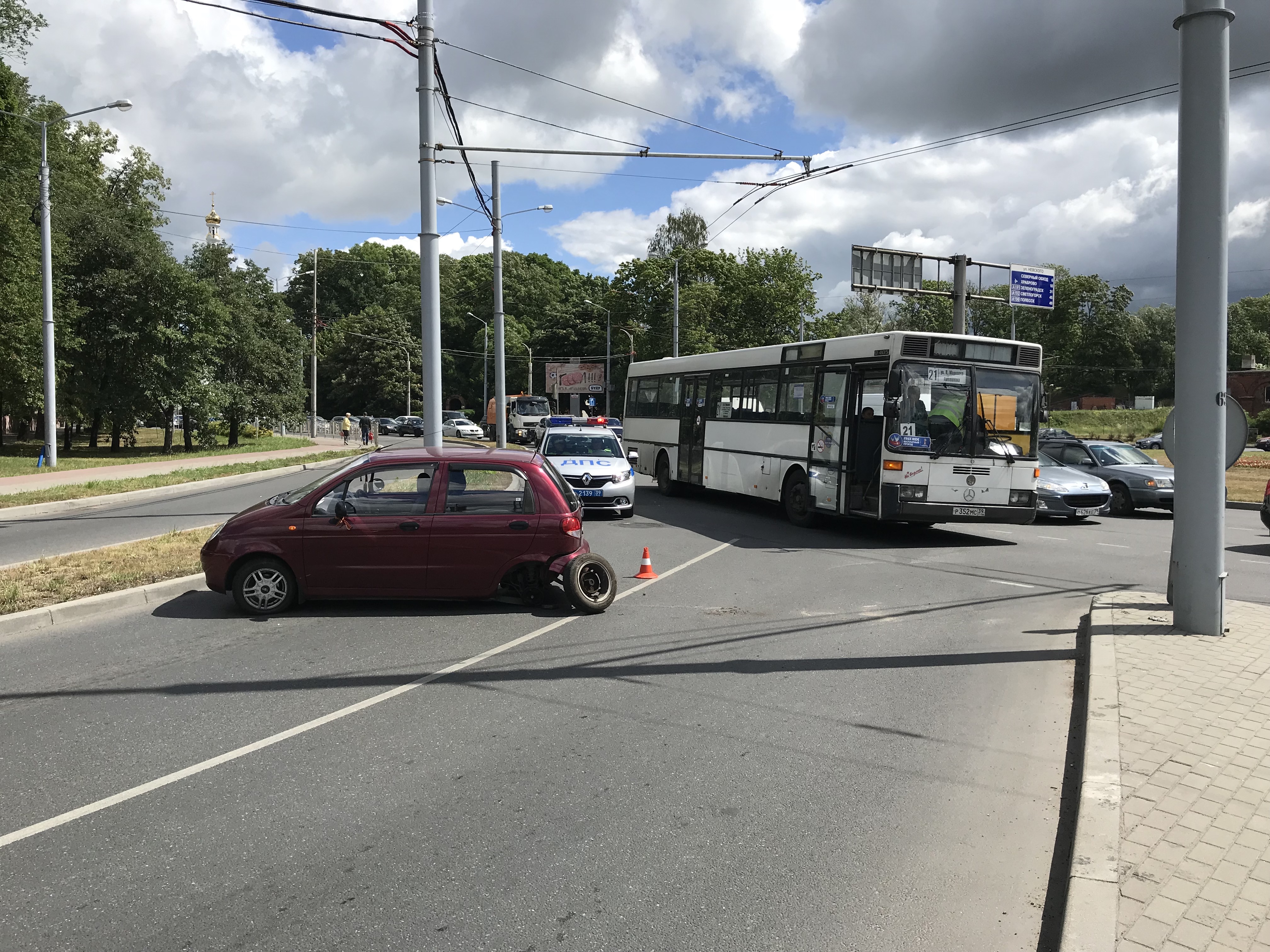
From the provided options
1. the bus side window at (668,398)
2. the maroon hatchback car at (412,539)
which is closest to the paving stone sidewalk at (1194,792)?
the maroon hatchback car at (412,539)

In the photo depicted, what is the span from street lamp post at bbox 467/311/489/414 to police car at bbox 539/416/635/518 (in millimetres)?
57810

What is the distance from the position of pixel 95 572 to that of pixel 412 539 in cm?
406

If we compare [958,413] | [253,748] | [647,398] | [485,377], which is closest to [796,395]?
[958,413]

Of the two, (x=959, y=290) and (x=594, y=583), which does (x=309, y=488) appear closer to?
(x=594, y=583)

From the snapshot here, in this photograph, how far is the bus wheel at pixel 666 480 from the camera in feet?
72.1

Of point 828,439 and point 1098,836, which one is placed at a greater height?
point 828,439

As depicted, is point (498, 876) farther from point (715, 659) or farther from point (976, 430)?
point (976, 430)

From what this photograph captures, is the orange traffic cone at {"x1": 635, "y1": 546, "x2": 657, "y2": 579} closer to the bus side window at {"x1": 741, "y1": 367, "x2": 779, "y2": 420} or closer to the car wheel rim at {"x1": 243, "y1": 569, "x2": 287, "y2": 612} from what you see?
the car wheel rim at {"x1": 243, "y1": 569, "x2": 287, "y2": 612}

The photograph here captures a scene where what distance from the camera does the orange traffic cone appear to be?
1067cm

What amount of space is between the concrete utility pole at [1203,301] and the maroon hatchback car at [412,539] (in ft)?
15.6

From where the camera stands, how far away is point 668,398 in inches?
859

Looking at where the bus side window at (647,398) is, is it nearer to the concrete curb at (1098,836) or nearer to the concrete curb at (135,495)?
the concrete curb at (135,495)

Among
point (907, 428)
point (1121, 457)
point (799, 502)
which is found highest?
point (907, 428)

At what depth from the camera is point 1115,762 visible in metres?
4.65
